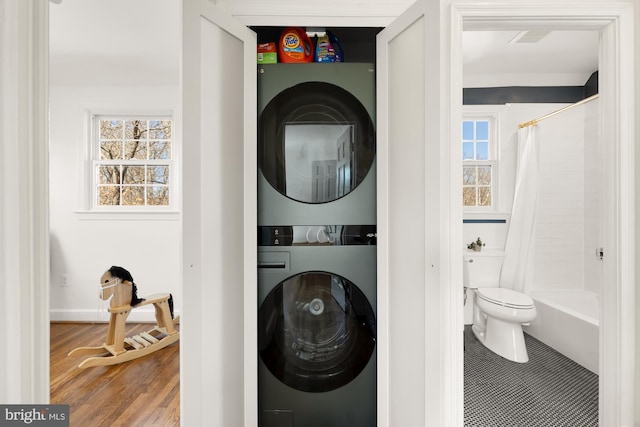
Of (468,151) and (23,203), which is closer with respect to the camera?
(23,203)

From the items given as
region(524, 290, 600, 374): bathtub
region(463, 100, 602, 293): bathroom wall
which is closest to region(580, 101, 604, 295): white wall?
region(463, 100, 602, 293): bathroom wall

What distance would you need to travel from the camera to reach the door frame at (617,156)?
1294 mm

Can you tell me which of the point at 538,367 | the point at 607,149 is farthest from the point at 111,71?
the point at 538,367

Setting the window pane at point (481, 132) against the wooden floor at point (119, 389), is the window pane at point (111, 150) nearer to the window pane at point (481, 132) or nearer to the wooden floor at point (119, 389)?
the wooden floor at point (119, 389)

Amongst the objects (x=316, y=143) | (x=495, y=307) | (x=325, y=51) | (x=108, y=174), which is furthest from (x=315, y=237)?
(x=108, y=174)

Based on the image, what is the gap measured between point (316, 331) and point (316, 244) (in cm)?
45

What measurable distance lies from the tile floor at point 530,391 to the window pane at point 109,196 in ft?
11.8

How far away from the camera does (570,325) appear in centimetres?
223

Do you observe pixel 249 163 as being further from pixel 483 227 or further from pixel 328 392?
pixel 483 227

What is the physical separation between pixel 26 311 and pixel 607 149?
83.3 inches

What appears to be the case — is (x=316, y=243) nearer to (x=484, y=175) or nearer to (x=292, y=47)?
(x=292, y=47)

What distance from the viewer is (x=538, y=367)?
2158mm

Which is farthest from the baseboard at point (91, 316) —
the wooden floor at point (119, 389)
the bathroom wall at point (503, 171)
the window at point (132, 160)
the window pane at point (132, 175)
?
the bathroom wall at point (503, 171)

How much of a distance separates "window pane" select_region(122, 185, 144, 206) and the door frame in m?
3.21
